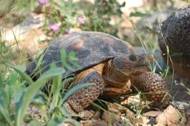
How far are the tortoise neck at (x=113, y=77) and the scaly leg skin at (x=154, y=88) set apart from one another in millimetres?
78

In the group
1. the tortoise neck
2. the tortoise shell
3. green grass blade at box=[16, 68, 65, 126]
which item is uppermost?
green grass blade at box=[16, 68, 65, 126]

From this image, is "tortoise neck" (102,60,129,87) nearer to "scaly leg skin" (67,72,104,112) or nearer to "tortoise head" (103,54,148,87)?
"tortoise head" (103,54,148,87)

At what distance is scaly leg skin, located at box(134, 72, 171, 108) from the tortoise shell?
8.9 inches

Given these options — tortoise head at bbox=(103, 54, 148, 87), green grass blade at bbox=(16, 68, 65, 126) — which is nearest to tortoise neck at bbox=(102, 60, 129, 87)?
tortoise head at bbox=(103, 54, 148, 87)

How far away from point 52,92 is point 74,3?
4.01 m

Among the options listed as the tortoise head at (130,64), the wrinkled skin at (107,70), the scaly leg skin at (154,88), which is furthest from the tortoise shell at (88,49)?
the scaly leg skin at (154,88)

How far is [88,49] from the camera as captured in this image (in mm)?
3375

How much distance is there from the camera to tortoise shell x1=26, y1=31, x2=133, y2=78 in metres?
3.31

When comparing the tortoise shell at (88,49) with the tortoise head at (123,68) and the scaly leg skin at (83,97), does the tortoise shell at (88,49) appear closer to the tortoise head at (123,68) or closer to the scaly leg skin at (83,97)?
the tortoise head at (123,68)

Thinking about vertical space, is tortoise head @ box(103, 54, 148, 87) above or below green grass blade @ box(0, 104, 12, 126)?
below

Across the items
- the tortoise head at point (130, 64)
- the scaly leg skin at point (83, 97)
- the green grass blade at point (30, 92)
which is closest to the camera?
the green grass blade at point (30, 92)

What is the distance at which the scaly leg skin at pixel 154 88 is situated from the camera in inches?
127

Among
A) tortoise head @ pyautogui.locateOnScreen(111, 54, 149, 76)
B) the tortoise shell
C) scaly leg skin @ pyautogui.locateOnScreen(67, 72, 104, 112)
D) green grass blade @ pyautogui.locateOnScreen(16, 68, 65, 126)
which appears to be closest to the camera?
green grass blade @ pyautogui.locateOnScreen(16, 68, 65, 126)

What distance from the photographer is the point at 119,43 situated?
3484 millimetres
